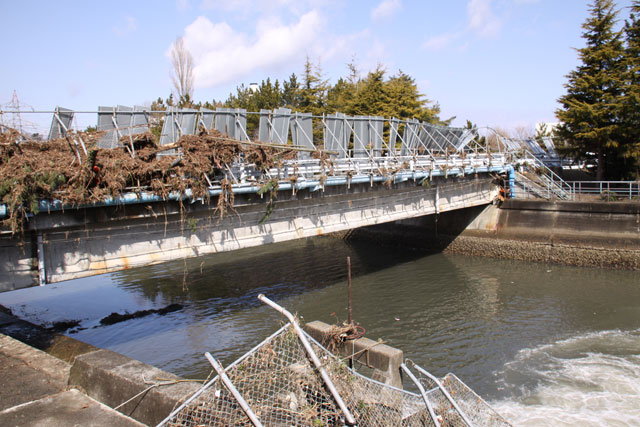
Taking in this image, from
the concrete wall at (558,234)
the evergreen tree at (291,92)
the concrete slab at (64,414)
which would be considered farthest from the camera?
the evergreen tree at (291,92)

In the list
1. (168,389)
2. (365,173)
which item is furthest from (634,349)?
(168,389)

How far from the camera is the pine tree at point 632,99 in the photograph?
89.7ft

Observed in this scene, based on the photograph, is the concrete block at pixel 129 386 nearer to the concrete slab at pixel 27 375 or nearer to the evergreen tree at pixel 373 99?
the concrete slab at pixel 27 375

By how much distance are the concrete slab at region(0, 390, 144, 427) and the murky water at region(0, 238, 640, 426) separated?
6930 millimetres

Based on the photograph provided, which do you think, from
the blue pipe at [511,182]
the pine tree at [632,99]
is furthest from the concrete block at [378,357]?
the pine tree at [632,99]

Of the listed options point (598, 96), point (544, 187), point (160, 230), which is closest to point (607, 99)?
point (598, 96)

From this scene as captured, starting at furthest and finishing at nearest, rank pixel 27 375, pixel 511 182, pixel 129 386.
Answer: pixel 511 182, pixel 27 375, pixel 129 386

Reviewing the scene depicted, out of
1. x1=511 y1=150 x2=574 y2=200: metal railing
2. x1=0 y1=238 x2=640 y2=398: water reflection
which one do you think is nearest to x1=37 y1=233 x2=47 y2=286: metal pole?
x1=0 y1=238 x2=640 y2=398: water reflection

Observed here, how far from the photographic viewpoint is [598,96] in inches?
1196

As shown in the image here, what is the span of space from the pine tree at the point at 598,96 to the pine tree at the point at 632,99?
1.50 ft

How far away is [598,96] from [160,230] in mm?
30932

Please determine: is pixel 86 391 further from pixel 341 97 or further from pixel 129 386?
pixel 341 97

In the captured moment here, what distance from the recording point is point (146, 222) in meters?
12.7

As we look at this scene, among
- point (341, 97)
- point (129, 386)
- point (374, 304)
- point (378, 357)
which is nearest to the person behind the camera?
point (129, 386)
